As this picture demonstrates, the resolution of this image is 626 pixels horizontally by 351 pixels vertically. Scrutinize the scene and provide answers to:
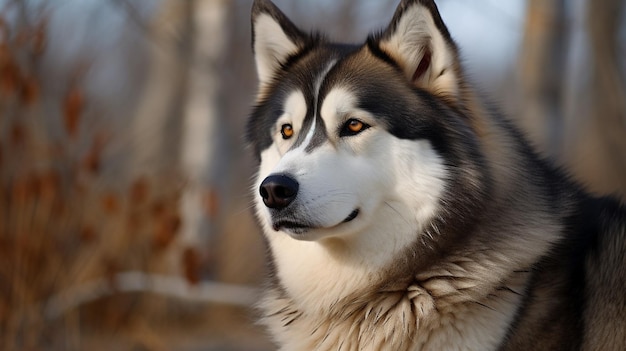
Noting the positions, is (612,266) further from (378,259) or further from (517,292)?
(378,259)

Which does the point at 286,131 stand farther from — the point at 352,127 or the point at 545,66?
A: the point at 545,66

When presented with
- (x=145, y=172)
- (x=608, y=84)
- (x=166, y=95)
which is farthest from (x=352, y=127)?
(x=166, y=95)

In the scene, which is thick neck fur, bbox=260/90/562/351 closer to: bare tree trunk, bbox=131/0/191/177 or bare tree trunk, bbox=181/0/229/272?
bare tree trunk, bbox=181/0/229/272

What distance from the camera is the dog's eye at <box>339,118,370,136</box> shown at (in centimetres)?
306

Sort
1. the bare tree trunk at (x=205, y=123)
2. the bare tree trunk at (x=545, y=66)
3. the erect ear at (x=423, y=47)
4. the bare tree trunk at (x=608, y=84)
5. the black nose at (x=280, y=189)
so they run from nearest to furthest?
1. the black nose at (x=280, y=189)
2. the erect ear at (x=423, y=47)
3. the bare tree trunk at (x=545, y=66)
4. the bare tree trunk at (x=205, y=123)
5. the bare tree trunk at (x=608, y=84)

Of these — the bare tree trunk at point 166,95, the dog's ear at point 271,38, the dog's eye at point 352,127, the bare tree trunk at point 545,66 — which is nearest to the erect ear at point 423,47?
the dog's eye at point 352,127

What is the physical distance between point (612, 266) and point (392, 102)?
1061mm

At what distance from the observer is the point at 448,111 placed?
121 inches

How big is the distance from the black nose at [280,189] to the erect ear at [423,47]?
0.74 meters

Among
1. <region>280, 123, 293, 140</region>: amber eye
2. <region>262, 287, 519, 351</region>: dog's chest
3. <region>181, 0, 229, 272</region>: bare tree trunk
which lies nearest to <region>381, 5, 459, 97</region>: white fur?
<region>280, 123, 293, 140</region>: amber eye

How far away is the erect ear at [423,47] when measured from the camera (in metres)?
3.03

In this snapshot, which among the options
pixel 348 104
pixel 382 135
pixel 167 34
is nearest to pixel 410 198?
pixel 382 135

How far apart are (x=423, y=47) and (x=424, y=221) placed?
0.74 m

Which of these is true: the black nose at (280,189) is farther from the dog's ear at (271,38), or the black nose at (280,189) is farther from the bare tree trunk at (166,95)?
the bare tree trunk at (166,95)
